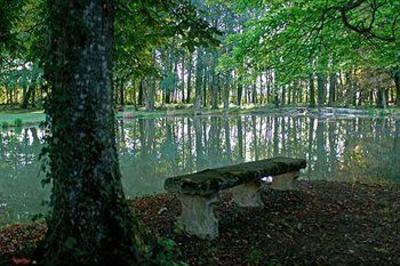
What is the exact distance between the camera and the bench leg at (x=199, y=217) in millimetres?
6145

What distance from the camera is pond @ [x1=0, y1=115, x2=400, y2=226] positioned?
448 inches

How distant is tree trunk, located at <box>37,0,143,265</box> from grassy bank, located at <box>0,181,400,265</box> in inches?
27.4

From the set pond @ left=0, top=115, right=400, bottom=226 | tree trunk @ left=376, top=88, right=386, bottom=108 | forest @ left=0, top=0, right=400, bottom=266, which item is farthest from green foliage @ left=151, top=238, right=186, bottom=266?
tree trunk @ left=376, top=88, right=386, bottom=108

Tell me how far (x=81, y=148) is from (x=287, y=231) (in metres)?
3.50

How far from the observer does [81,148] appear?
401 cm

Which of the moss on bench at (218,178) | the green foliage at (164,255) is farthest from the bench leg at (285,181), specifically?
the green foliage at (164,255)

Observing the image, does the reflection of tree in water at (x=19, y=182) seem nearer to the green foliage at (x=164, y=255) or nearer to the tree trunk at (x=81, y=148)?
the tree trunk at (x=81, y=148)

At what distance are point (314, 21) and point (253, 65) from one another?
2046mm

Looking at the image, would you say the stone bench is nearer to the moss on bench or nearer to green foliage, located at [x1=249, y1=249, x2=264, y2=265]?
the moss on bench

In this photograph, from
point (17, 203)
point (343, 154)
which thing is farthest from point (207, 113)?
point (17, 203)

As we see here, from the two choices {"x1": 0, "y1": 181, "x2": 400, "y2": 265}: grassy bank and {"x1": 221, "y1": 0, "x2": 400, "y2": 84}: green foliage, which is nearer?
{"x1": 0, "y1": 181, "x2": 400, "y2": 265}: grassy bank

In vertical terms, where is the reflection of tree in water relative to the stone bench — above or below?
below

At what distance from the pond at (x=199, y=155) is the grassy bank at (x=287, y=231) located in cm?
240

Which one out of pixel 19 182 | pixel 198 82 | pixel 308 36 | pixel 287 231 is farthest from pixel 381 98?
pixel 287 231
